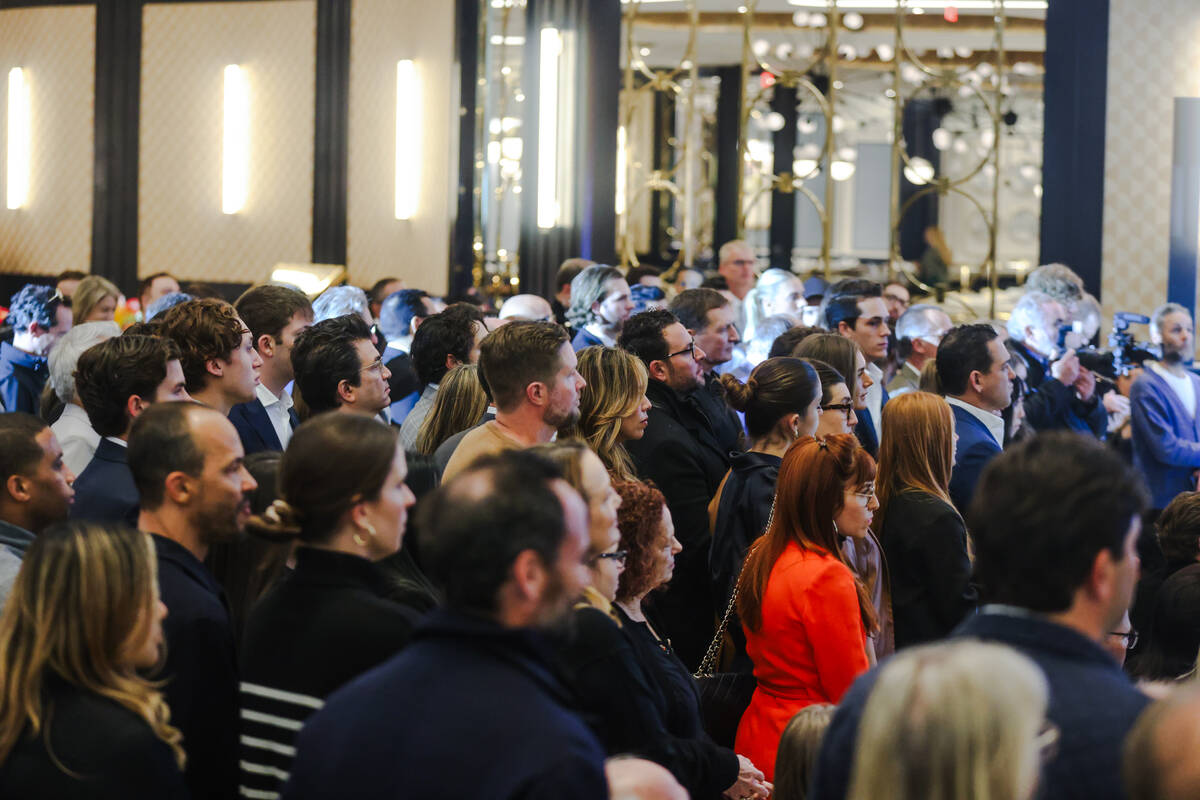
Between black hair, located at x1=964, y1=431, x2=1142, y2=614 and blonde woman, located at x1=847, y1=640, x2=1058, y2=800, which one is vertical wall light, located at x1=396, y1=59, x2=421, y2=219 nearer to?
black hair, located at x1=964, y1=431, x2=1142, y2=614

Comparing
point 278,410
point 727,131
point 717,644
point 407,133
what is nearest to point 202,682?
point 717,644

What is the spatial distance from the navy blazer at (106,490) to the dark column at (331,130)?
23.3ft

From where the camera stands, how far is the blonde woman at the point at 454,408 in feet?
13.9

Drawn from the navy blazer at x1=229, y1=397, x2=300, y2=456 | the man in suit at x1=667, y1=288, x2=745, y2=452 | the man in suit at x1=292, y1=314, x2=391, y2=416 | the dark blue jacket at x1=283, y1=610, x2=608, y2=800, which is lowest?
the dark blue jacket at x1=283, y1=610, x2=608, y2=800

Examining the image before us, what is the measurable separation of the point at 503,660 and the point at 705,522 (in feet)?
8.60

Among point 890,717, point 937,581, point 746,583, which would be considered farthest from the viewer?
point 937,581

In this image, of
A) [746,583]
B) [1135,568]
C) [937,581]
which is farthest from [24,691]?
[937,581]

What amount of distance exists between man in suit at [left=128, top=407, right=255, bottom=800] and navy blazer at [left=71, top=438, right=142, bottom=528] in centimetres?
53

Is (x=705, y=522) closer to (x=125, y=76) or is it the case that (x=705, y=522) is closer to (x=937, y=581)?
(x=937, y=581)

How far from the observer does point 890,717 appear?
1477 mm

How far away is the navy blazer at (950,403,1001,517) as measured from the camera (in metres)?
4.40

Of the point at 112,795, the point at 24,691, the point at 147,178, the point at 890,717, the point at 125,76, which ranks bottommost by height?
the point at 112,795

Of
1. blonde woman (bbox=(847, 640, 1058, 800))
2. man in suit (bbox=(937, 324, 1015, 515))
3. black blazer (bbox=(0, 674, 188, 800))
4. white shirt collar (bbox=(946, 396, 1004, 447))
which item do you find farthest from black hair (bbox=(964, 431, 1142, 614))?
white shirt collar (bbox=(946, 396, 1004, 447))

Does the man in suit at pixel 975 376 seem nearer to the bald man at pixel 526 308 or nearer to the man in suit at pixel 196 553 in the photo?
the bald man at pixel 526 308
